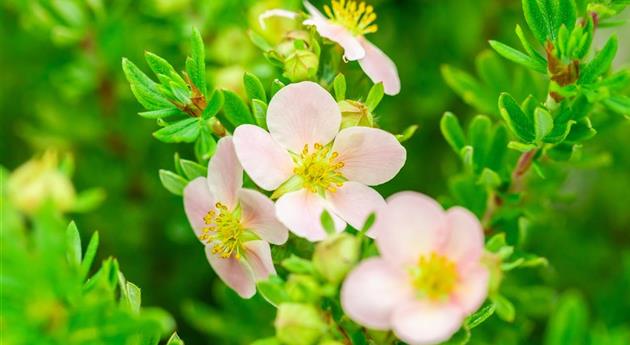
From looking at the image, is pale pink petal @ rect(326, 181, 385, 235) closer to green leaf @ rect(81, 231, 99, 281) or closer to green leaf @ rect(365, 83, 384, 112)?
green leaf @ rect(365, 83, 384, 112)

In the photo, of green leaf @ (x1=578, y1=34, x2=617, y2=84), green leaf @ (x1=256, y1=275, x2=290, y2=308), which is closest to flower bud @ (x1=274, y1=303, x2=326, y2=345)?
green leaf @ (x1=256, y1=275, x2=290, y2=308)

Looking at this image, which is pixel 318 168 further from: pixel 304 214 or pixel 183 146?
pixel 183 146

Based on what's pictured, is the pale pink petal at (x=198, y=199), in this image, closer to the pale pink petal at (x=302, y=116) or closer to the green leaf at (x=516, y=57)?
the pale pink petal at (x=302, y=116)

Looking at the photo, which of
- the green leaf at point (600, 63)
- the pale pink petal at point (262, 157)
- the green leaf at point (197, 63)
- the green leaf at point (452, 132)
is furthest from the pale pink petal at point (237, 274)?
the green leaf at point (600, 63)

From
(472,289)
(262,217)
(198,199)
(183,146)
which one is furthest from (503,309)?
(183,146)

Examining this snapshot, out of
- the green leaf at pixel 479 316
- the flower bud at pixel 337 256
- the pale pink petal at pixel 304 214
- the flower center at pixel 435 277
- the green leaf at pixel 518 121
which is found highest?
the green leaf at pixel 518 121

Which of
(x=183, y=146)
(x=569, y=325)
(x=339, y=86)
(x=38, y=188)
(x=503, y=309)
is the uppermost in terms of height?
(x=339, y=86)
